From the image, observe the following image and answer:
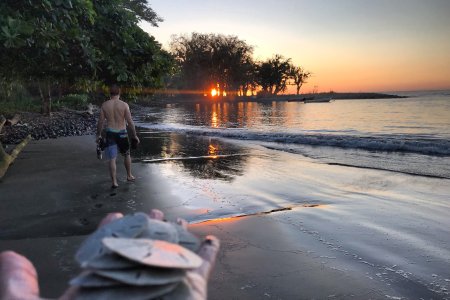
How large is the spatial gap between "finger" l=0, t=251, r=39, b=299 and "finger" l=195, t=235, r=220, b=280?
67 centimetres

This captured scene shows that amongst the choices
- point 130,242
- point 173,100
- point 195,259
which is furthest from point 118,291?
point 173,100

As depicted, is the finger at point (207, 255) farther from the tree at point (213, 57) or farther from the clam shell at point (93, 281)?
the tree at point (213, 57)

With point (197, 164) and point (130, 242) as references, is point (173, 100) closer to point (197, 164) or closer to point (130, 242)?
point (197, 164)

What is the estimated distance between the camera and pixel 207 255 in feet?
5.15

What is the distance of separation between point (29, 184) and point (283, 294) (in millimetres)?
6414

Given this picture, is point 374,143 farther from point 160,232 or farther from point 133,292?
point 133,292

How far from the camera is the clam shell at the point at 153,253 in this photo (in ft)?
3.72

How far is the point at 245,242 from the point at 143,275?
3738 mm

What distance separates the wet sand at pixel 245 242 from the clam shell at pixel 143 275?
2.41m

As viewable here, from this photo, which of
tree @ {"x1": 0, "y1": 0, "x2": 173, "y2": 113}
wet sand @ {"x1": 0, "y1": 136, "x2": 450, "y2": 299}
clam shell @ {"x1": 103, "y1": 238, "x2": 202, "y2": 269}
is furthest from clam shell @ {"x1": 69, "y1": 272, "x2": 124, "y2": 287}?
tree @ {"x1": 0, "y1": 0, "x2": 173, "y2": 113}

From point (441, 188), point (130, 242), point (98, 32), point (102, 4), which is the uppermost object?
point (102, 4)

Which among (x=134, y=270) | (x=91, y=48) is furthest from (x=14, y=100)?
(x=134, y=270)

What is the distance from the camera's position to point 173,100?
346ft

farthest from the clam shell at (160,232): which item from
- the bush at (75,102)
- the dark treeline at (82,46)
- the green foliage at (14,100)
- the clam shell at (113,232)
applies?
the bush at (75,102)
